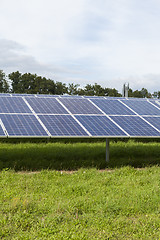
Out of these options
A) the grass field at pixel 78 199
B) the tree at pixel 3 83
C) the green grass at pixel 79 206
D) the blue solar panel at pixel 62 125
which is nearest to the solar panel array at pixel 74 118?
the blue solar panel at pixel 62 125

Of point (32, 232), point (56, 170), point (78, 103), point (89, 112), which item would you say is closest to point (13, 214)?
point (32, 232)

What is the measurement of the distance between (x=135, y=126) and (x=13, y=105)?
5945 millimetres

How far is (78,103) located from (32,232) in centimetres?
959

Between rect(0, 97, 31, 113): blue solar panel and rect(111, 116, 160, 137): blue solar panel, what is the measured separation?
437 centimetres

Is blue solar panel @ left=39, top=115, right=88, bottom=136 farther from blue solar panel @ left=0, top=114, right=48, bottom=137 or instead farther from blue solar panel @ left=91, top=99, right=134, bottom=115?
blue solar panel @ left=91, top=99, right=134, bottom=115

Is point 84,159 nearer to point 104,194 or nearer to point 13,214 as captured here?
point 104,194

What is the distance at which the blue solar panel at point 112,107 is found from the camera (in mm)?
14781

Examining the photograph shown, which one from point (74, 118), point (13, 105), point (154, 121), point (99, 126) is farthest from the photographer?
point (154, 121)

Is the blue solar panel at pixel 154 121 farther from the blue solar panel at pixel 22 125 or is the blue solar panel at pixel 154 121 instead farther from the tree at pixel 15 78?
the tree at pixel 15 78

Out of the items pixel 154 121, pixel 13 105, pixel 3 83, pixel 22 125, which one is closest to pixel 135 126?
pixel 154 121

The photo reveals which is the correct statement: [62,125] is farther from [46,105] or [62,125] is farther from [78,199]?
[78,199]

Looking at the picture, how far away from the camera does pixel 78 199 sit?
27.1 feet

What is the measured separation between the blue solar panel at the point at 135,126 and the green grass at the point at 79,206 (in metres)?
2.48

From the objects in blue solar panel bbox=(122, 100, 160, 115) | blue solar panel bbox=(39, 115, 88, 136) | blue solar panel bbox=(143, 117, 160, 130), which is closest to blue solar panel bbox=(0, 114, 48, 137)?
blue solar panel bbox=(39, 115, 88, 136)
